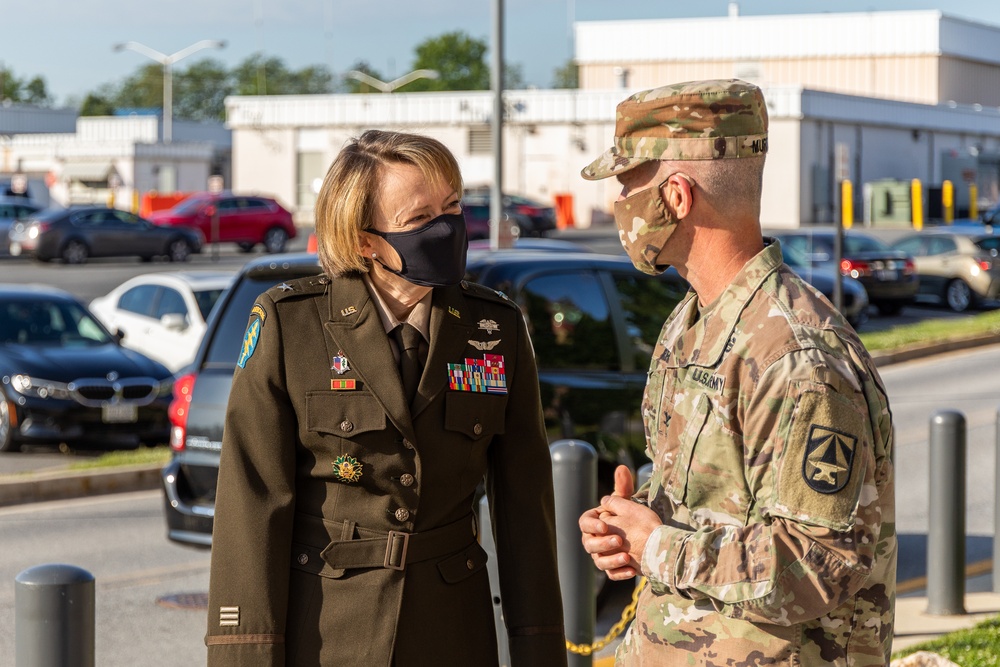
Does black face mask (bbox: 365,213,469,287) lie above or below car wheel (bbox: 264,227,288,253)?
below

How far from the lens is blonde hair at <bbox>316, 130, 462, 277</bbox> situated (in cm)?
308

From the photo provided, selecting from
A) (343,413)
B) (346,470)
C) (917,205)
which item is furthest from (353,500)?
(917,205)

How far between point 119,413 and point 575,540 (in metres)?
8.79

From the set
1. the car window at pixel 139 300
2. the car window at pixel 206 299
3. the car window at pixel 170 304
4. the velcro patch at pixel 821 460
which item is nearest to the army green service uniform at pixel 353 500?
the velcro patch at pixel 821 460

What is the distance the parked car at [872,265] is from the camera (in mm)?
26172

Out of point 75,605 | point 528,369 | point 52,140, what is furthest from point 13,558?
point 52,140

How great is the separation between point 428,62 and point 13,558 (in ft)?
400

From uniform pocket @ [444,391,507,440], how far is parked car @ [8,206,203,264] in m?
35.6

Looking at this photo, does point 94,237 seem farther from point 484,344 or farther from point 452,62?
point 452,62

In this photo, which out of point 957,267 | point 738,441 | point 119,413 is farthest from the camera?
point 957,267

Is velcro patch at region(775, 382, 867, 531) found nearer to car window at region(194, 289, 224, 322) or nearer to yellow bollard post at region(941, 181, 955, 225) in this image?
car window at region(194, 289, 224, 322)

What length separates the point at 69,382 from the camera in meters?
13.0

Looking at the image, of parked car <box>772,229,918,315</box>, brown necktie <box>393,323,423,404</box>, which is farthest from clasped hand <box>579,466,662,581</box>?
parked car <box>772,229,918,315</box>

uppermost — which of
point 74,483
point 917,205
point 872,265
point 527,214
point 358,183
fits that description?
point 917,205
